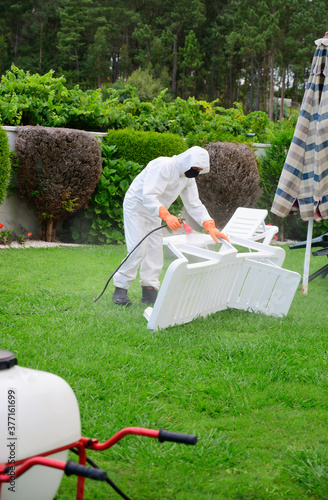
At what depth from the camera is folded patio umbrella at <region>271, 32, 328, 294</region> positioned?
19.1 feet

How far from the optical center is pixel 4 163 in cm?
785

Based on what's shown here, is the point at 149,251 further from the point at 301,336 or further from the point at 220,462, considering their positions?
the point at 220,462

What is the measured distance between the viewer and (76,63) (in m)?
41.8

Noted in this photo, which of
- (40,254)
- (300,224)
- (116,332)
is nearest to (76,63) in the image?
(300,224)

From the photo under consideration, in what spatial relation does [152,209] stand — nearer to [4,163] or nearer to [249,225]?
[249,225]

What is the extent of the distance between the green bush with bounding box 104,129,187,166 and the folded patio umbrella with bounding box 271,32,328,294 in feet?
12.4

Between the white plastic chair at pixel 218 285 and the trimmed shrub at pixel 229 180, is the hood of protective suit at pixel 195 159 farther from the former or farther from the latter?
the trimmed shrub at pixel 229 180

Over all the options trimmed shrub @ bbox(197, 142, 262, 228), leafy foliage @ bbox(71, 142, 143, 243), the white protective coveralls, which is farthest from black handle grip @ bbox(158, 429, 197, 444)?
trimmed shrub @ bbox(197, 142, 262, 228)

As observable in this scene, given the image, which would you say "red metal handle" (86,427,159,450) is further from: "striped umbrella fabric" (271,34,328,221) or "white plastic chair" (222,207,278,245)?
"white plastic chair" (222,207,278,245)

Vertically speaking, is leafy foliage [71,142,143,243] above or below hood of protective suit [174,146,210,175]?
below

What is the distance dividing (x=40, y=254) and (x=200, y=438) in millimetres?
5536

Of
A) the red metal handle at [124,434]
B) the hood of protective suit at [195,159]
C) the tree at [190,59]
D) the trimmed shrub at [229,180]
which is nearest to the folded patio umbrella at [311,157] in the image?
the hood of protective suit at [195,159]

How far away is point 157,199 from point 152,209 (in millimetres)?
167

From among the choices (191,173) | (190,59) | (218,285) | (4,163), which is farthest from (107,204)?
(190,59)
